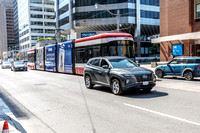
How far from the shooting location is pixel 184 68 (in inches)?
591

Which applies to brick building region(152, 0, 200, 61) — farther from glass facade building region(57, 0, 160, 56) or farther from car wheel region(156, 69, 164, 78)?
glass facade building region(57, 0, 160, 56)

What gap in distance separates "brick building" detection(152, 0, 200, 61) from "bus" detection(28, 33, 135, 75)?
12.8 m

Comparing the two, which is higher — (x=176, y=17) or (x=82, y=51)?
(x=176, y=17)

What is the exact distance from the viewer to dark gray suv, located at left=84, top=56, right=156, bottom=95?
8766 millimetres

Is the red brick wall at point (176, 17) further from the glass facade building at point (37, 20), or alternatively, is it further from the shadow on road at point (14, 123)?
the glass facade building at point (37, 20)

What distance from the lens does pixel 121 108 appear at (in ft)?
22.7

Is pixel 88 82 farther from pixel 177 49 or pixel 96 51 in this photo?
pixel 177 49

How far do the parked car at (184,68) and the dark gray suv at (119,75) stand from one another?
629 centimetres

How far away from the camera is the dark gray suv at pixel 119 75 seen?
28.8 feet

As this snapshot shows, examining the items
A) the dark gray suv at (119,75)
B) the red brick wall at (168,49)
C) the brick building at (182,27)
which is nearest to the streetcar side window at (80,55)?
the dark gray suv at (119,75)

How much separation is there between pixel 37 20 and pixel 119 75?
99716 mm

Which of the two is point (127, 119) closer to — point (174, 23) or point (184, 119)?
point (184, 119)

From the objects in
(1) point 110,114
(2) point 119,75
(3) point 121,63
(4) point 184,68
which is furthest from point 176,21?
(1) point 110,114

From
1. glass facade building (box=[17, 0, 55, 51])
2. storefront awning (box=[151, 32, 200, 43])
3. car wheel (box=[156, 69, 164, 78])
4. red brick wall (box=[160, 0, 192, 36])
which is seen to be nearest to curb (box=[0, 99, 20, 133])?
car wheel (box=[156, 69, 164, 78])
